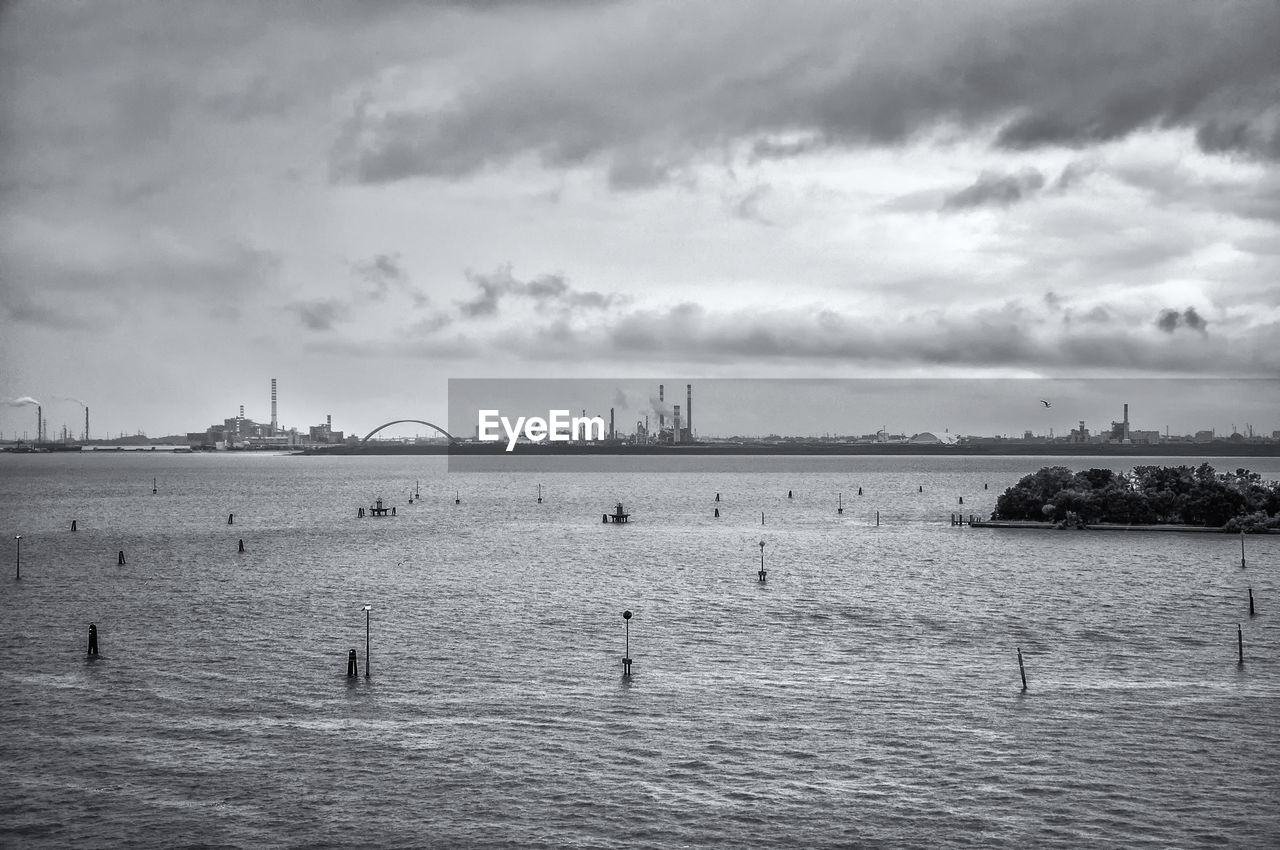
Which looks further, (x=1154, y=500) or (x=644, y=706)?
(x=1154, y=500)

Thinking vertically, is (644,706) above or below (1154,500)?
below

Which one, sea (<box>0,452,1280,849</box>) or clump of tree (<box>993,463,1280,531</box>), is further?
clump of tree (<box>993,463,1280,531</box>)

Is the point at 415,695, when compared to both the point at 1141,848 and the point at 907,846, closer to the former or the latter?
the point at 907,846

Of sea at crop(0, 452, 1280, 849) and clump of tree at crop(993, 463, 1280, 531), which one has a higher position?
clump of tree at crop(993, 463, 1280, 531)

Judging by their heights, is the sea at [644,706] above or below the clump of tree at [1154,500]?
below

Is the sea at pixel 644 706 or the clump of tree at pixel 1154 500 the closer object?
the sea at pixel 644 706
